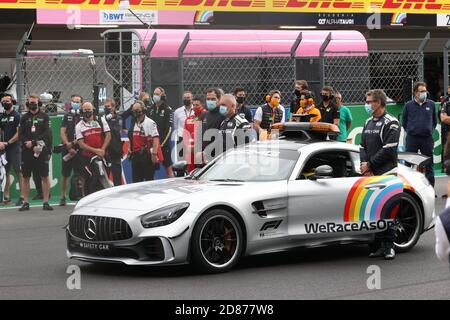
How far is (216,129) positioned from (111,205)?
4.49m

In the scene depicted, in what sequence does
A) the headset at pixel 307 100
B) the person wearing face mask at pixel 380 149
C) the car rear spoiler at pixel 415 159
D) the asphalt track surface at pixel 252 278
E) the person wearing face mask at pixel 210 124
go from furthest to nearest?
1. the headset at pixel 307 100
2. the person wearing face mask at pixel 210 124
3. the car rear spoiler at pixel 415 159
4. the person wearing face mask at pixel 380 149
5. the asphalt track surface at pixel 252 278

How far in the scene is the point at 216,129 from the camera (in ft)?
45.1

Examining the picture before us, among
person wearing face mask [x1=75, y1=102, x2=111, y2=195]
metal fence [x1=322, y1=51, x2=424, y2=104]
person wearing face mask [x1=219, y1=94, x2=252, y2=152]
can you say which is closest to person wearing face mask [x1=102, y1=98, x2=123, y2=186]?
person wearing face mask [x1=75, y1=102, x2=111, y2=195]

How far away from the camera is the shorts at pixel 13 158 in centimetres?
1620

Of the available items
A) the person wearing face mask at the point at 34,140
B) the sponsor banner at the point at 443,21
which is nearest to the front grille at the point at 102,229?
the person wearing face mask at the point at 34,140

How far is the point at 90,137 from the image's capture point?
16250mm

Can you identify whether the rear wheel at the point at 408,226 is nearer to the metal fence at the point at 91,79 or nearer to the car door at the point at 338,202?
the car door at the point at 338,202

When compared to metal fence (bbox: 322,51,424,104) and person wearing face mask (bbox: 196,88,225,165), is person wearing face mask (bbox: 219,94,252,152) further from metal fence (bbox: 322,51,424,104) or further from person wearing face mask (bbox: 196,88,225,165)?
metal fence (bbox: 322,51,424,104)

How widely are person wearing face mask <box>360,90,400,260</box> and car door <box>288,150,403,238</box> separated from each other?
12cm

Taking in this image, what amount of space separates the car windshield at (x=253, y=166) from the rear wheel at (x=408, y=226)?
1.36 m

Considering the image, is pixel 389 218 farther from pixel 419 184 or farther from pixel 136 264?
pixel 136 264

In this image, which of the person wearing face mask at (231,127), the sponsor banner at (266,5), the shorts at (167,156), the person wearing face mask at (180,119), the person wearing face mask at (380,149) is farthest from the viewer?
the sponsor banner at (266,5)

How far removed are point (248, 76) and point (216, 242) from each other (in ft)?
34.0
